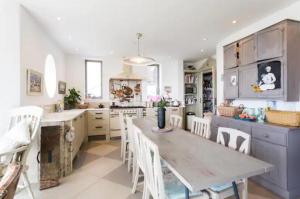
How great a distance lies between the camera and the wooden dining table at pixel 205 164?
1087 mm

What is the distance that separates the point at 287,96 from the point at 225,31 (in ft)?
5.78

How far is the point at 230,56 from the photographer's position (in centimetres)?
342

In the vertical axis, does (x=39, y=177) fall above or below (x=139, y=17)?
below

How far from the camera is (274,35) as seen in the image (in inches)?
99.4

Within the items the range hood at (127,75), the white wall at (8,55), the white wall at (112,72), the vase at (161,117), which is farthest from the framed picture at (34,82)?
the range hood at (127,75)

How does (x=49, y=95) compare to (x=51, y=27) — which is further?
(x=49, y=95)

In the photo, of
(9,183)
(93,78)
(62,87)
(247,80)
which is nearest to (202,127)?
(247,80)

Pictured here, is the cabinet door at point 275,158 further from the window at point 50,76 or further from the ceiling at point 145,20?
the window at point 50,76

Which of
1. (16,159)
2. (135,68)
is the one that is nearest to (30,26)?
(16,159)

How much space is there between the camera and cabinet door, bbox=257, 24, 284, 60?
2.45m

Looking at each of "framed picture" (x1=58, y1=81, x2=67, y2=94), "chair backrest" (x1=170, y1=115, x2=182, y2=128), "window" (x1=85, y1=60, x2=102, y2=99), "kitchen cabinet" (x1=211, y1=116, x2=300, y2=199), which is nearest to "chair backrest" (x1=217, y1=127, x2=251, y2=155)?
"kitchen cabinet" (x1=211, y1=116, x2=300, y2=199)

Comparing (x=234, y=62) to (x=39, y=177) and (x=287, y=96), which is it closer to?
(x=287, y=96)

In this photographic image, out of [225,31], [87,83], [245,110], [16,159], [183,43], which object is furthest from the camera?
[87,83]

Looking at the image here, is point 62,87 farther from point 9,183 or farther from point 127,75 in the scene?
point 9,183
